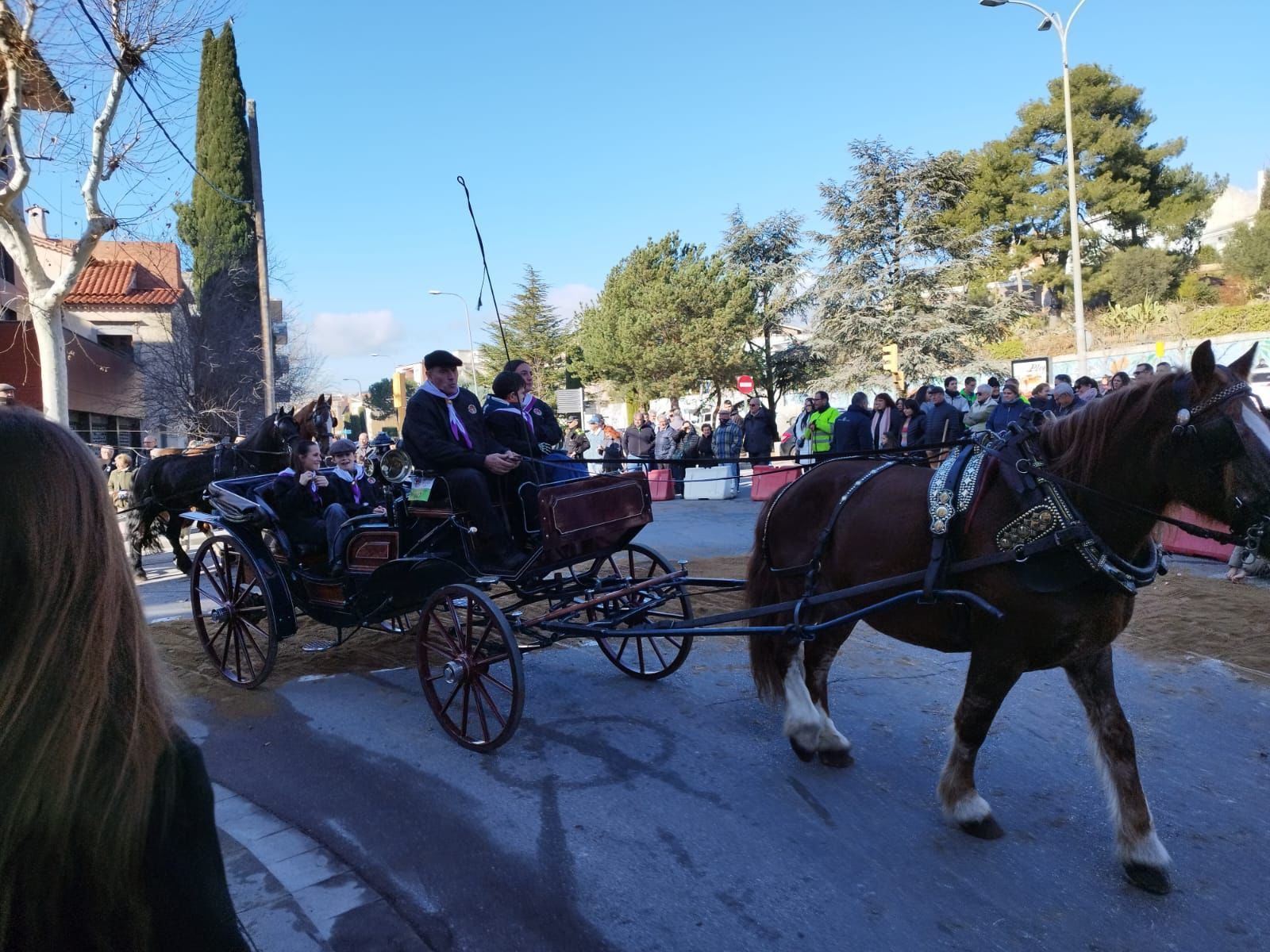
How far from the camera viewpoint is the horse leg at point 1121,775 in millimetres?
3094

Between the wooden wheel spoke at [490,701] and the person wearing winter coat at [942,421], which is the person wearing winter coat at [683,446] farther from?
the wooden wheel spoke at [490,701]

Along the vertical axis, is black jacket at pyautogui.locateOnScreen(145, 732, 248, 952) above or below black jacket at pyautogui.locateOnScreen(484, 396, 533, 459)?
below

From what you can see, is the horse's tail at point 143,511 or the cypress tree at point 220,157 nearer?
the horse's tail at point 143,511

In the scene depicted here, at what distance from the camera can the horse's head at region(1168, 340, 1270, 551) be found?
2.92 meters

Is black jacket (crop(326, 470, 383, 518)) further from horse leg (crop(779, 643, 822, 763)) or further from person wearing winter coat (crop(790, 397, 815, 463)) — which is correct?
person wearing winter coat (crop(790, 397, 815, 463))

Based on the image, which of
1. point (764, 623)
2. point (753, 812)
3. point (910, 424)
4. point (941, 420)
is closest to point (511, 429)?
point (764, 623)

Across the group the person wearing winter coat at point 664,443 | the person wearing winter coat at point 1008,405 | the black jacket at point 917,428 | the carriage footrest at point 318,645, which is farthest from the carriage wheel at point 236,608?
the person wearing winter coat at point 664,443

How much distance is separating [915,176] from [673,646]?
22.8 metres

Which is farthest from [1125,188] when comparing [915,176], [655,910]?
[655,910]

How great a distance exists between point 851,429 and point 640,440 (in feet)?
25.8

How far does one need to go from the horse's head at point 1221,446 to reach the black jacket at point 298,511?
516 cm

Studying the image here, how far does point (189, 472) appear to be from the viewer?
977 centimetres

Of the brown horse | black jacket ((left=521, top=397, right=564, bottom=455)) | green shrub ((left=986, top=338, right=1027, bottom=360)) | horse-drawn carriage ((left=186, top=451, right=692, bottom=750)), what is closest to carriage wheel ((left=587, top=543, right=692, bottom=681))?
horse-drawn carriage ((left=186, top=451, right=692, bottom=750))

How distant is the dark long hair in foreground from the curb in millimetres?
1914
